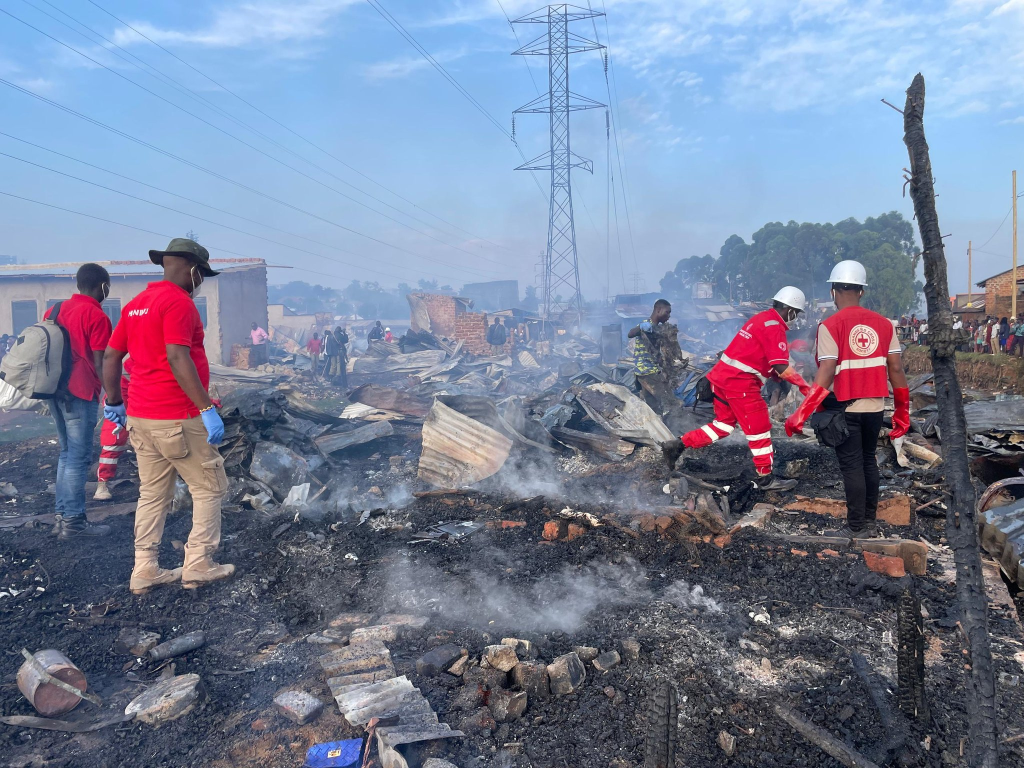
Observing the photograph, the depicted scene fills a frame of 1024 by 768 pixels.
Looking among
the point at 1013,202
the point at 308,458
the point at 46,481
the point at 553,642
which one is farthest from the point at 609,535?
the point at 1013,202

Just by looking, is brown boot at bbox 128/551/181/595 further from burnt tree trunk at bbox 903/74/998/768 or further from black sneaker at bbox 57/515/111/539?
burnt tree trunk at bbox 903/74/998/768

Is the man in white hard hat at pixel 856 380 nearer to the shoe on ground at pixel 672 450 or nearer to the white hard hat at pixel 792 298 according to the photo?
the white hard hat at pixel 792 298

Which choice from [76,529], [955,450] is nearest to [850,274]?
[955,450]

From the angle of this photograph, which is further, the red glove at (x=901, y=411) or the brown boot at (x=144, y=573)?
the red glove at (x=901, y=411)

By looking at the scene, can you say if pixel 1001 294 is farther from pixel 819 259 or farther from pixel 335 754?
pixel 335 754

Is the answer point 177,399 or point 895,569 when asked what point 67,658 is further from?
point 895,569

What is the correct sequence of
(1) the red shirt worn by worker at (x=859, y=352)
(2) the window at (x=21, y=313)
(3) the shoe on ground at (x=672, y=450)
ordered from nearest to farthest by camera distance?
(1) the red shirt worn by worker at (x=859, y=352)
(3) the shoe on ground at (x=672, y=450)
(2) the window at (x=21, y=313)

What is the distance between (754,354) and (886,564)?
1727mm

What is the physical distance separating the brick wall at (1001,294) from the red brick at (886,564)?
81.0ft

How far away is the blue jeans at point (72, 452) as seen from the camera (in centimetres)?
418

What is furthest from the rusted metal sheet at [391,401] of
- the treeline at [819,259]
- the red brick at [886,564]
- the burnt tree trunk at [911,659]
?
the treeline at [819,259]

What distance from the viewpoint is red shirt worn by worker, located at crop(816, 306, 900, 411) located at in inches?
145

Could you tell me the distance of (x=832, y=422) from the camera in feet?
12.3

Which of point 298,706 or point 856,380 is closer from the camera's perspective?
point 298,706
